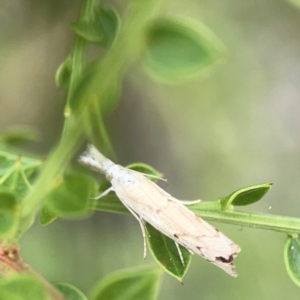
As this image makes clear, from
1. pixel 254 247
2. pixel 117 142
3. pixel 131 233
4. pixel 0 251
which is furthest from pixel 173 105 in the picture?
pixel 0 251

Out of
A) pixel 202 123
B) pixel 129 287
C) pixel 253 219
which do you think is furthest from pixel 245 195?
pixel 202 123

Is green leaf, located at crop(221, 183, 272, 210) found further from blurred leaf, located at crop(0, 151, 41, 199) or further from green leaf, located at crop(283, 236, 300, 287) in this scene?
blurred leaf, located at crop(0, 151, 41, 199)

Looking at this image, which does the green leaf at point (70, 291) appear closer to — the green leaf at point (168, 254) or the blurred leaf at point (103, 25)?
the green leaf at point (168, 254)

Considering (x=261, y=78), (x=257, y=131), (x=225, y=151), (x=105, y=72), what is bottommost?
(x=105, y=72)

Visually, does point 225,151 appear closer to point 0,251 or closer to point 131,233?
point 131,233

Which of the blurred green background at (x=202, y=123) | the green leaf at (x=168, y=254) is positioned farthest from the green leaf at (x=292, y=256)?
the blurred green background at (x=202, y=123)

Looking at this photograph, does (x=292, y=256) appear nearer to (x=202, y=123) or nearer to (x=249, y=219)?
(x=249, y=219)
